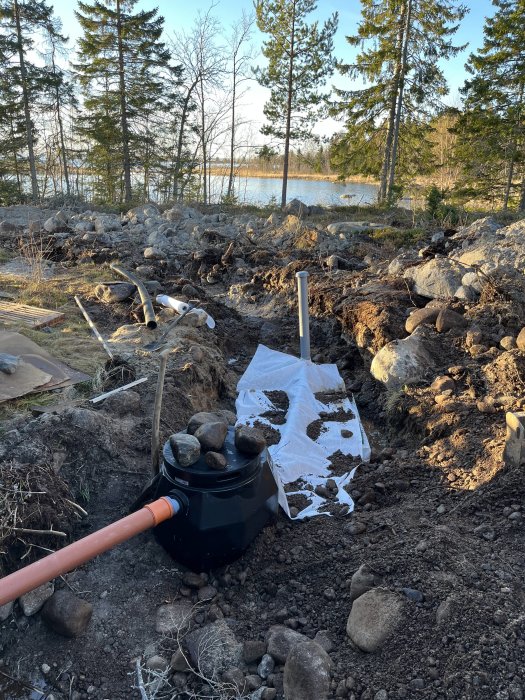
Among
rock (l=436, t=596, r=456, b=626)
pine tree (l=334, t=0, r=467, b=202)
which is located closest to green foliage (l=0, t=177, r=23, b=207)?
pine tree (l=334, t=0, r=467, b=202)

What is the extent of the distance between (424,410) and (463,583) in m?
A: 1.99

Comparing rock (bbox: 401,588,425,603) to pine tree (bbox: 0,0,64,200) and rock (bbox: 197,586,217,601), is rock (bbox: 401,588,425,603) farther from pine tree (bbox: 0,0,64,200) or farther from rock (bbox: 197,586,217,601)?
pine tree (bbox: 0,0,64,200)

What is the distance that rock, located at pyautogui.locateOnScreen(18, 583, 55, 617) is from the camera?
2.23 metres

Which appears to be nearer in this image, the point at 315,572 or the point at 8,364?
the point at 315,572

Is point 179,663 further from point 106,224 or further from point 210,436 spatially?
point 106,224

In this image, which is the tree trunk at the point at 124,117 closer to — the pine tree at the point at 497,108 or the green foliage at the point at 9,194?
the green foliage at the point at 9,194

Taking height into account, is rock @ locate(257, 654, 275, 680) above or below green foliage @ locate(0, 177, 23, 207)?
below

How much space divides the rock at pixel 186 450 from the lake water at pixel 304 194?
1720 cm

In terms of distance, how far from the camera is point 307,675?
1.89 m

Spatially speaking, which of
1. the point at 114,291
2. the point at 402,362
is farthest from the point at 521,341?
the point at 114,291

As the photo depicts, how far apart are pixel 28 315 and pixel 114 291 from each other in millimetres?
1117

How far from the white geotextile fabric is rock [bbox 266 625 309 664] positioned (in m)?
0.84

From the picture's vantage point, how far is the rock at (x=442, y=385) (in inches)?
164

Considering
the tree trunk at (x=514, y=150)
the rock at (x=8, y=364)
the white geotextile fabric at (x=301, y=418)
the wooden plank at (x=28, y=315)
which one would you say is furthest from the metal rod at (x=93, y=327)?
the tree trunk at (x=514, y=150)
